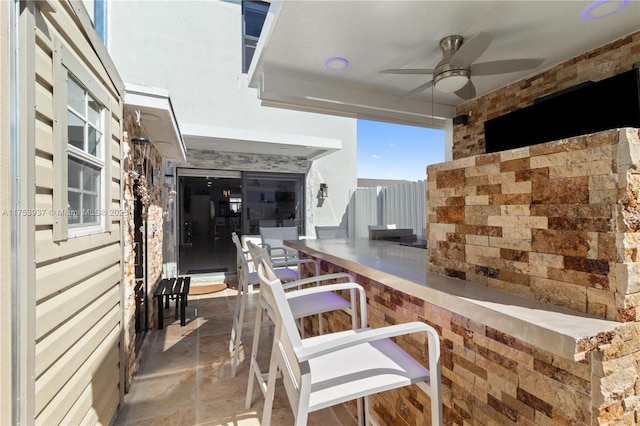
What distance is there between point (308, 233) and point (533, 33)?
528cm

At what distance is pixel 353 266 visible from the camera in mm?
1794

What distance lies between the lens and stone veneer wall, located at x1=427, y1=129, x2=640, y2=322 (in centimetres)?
82

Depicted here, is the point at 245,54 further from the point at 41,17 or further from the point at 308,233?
the point at 41,17

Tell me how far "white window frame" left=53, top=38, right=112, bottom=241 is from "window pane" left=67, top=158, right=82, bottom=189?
34 millimetres

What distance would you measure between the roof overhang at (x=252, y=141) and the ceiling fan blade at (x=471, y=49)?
3348 millimetres

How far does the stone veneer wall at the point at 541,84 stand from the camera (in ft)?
9.95

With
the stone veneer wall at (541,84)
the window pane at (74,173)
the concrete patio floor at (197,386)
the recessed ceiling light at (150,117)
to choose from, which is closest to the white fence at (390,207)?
the stone veneer wall at (541,84)

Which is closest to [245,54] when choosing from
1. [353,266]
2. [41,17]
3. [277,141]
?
[277,141]

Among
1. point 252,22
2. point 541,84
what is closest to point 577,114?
point 541,84

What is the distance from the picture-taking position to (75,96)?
1743 millimetres

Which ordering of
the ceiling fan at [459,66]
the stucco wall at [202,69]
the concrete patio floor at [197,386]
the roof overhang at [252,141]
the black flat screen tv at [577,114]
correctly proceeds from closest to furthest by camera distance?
the concrete patio floor at [197,386] → the ceiling fan at [459,66] → the black flat screen tv at [577,114] → the roof overhang at [252,141] → the stucco wall at [202,69]

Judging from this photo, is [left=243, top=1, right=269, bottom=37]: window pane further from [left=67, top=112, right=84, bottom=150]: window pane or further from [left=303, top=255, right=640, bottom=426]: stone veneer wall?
[left=303, top=255, right=640, bottom=426]: stone veneer wall

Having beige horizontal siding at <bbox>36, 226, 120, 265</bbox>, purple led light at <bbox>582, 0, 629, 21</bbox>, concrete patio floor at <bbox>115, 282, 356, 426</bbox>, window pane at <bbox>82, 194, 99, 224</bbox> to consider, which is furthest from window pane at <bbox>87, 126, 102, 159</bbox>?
purple led light at <bbox>582, 0, 629, 21</bbox>

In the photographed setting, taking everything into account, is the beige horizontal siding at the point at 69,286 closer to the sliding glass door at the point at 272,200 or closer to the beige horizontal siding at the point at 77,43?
the beige horizontal siding at the point at 77,43
